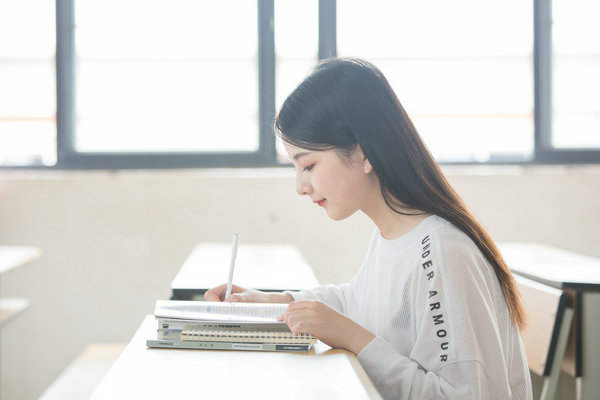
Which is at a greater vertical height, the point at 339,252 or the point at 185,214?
the point at 185,214

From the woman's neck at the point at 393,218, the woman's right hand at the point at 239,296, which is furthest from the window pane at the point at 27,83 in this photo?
the woman's neck at the point at 393,218

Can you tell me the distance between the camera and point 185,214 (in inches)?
119

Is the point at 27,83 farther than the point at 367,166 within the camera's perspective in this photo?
Yes

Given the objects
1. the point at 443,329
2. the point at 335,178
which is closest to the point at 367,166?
the point at 335,178

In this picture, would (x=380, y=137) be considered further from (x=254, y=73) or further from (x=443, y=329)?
(x=254, y=73)

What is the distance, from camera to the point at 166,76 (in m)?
3.17

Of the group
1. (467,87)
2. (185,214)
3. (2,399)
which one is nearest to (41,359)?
(2,399)

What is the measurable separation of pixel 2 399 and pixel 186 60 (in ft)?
5.99

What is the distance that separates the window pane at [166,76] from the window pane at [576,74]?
1.51 meters

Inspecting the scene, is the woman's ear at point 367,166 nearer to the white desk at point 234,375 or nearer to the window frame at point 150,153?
the white desk at point 234,375

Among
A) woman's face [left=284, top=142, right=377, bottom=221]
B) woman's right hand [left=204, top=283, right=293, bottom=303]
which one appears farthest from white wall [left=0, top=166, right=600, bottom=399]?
woman's face [left=284, top=142, right=377, bottom=221]

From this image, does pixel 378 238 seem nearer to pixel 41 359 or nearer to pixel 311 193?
pixel 311 193

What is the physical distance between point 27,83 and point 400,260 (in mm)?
2564

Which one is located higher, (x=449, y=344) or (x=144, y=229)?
(x=449, y=344)
